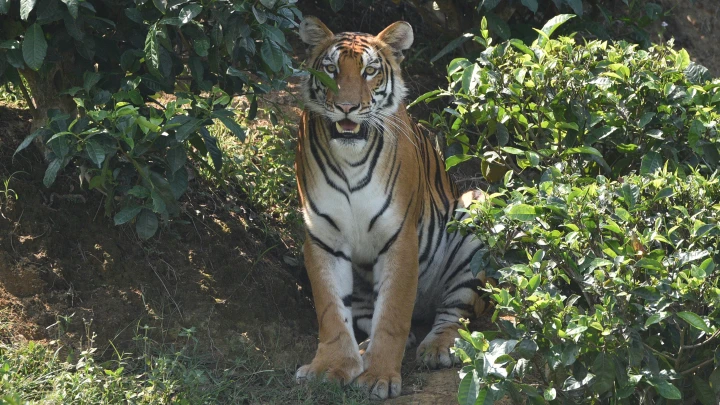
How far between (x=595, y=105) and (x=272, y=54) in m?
1.51

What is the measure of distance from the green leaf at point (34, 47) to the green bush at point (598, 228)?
75.8 inches

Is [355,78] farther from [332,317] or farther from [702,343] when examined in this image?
[702,343]

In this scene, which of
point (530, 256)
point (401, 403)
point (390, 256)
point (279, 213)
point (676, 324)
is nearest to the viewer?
point (676, 324)

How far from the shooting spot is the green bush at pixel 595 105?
178 inches

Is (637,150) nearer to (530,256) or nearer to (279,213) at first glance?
(530,256)

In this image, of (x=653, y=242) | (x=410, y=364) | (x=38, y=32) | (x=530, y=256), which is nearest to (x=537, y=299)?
(x=530, y=256)

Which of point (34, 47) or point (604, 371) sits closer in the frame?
point (604, 371)

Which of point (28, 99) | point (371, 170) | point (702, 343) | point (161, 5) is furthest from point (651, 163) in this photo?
point (28, 99)

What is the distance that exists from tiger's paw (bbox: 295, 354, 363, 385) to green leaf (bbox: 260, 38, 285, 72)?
1420mm

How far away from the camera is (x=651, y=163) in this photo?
4.48m

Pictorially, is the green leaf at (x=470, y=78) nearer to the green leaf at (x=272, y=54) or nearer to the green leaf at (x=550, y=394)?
the green leaf at (x=272, y=54)

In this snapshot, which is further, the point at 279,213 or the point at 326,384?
the point at 279,213

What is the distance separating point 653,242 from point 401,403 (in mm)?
1422

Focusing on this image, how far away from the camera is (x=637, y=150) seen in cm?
466
